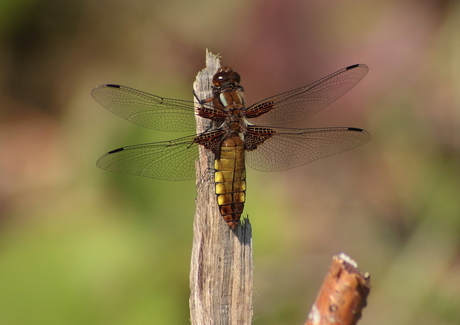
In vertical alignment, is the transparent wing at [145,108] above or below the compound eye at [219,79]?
below

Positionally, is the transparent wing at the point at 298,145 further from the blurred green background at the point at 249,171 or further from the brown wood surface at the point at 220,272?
the blurred green background at the point at 249,171

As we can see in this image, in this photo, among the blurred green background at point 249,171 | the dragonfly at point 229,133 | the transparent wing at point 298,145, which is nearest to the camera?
the dragonfly at point 229,133

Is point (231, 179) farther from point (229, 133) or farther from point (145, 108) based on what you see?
point (145, 108)

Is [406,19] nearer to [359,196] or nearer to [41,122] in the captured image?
[359,196]

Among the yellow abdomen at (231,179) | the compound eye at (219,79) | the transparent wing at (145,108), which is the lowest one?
the yellow abdomen at (231,179)

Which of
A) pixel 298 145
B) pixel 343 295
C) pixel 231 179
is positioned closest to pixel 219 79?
pixel 231 179

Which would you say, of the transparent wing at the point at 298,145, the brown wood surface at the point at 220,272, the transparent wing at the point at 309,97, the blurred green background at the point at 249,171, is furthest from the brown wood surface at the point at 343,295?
the blurred green background at the point at 249,171
